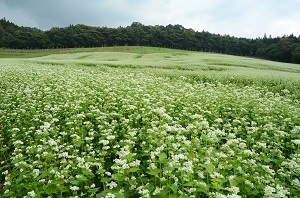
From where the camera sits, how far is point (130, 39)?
112 meters

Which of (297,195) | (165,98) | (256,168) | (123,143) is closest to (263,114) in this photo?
(165,98)

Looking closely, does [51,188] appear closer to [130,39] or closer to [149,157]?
[149,157]

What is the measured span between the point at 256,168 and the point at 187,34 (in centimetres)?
11748

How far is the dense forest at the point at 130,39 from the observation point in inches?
3917

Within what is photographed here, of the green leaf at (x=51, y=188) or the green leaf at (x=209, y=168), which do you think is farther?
the green leaf at (x=51, y=188)

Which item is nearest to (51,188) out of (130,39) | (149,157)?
(149,157)

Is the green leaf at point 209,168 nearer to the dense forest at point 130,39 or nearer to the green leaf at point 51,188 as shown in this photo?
the green leaf at point 51,188

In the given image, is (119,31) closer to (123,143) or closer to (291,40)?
(291,40)

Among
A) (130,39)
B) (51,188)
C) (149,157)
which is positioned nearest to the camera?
(51,188)

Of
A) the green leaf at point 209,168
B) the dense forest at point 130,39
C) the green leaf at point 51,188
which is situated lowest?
the green leaf at point 51,188

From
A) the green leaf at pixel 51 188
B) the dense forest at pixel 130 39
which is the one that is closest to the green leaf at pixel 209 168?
the green leaf at pixel 51 188

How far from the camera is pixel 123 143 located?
6.94m

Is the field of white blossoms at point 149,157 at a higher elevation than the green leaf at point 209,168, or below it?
below

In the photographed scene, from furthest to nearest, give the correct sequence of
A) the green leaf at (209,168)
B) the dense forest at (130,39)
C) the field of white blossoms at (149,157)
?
the dense forest at (130,39)
the field of white blossoms at (149,157)
the green leaf at (209,168)
